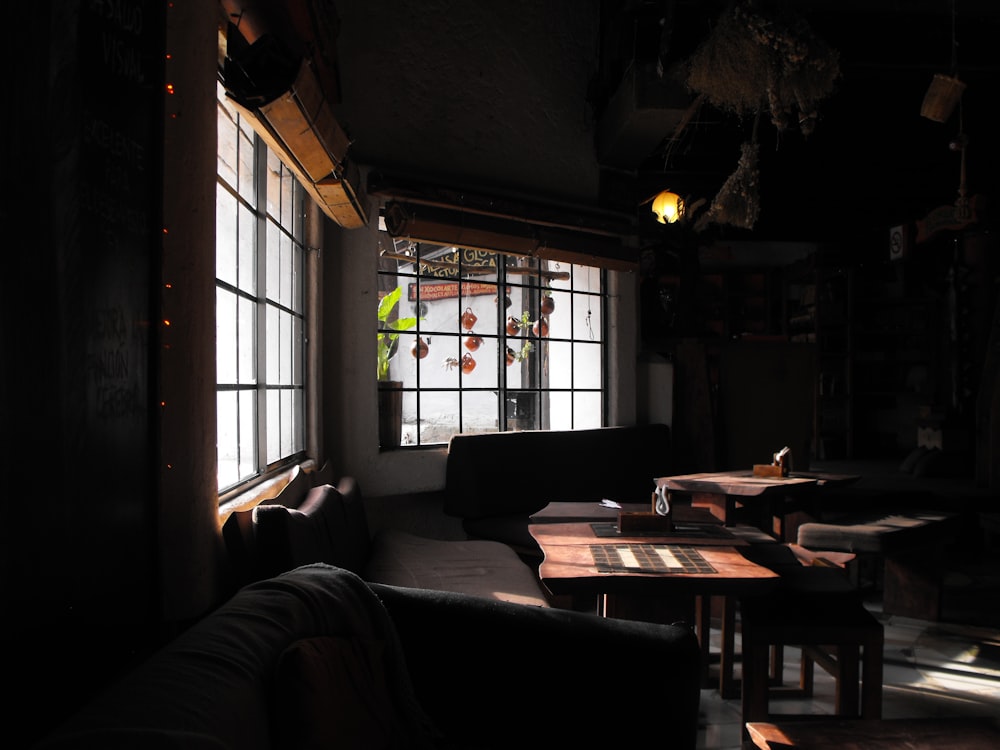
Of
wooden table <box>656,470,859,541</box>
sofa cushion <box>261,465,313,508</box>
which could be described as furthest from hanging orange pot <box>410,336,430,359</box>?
wooden table <box>656,470,859,541</box>

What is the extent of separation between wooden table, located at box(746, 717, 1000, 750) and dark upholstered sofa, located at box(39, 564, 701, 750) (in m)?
0.21

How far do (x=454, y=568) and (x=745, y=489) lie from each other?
1.59 metres

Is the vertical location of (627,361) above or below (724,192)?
below

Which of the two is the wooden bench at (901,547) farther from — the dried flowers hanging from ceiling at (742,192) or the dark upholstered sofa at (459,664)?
the dark upholstered sofa at (459,664)

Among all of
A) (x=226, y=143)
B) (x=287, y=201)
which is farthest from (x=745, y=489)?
(x=226, y=143)

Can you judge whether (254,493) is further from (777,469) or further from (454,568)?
(777,469)

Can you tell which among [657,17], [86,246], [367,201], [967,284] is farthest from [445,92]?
[967,284]

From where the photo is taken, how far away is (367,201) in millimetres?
4195

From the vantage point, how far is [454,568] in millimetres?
3086

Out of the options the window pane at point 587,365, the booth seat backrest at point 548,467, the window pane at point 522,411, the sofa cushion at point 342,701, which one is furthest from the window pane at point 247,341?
the window pane at point 587,365

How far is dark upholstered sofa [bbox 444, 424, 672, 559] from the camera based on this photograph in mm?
4332

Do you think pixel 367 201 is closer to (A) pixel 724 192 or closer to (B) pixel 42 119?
(A) pixel 724 192

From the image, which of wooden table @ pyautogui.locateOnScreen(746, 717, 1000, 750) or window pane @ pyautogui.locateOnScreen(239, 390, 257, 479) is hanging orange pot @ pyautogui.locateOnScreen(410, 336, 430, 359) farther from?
wooden table @ pyautogui.locateOnScreen(746, 717, 1000, 750)

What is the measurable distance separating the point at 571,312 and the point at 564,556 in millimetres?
3427
